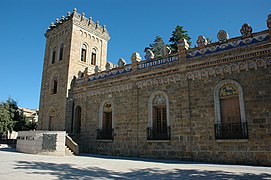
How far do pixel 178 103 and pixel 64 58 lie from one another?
1185 centimetres

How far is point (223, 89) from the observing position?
Result: 11.2 metres

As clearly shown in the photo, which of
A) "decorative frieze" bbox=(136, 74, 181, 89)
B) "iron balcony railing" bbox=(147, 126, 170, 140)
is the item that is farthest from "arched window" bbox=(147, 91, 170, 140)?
"decorative frieze" bbox=(136, 74, 181, 89)

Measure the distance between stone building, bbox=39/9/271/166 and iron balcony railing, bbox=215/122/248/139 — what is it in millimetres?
44

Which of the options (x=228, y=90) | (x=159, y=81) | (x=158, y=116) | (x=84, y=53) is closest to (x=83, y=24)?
(x=84, y=53)

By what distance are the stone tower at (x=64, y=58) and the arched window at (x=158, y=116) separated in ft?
24.0

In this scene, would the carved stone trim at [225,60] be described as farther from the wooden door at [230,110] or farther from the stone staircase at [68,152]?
the stone staircase at [68,152]

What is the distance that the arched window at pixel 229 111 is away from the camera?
33.7 feet

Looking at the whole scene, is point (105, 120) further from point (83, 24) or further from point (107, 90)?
point (83, 24)

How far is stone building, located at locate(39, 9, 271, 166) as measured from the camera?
399 inches

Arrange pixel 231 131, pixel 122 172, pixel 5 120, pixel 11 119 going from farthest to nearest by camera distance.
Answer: pixel 11 119
pixel 5 120
pixel 231 131
pixel 122 172

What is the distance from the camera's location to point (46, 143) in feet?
47.2

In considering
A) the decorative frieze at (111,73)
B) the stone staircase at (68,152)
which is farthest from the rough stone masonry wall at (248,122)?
the stone staircase at (68,152)

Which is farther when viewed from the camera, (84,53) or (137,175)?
(84,53)

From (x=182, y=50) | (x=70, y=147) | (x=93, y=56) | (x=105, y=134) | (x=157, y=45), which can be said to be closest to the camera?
(x=182, y=50)
